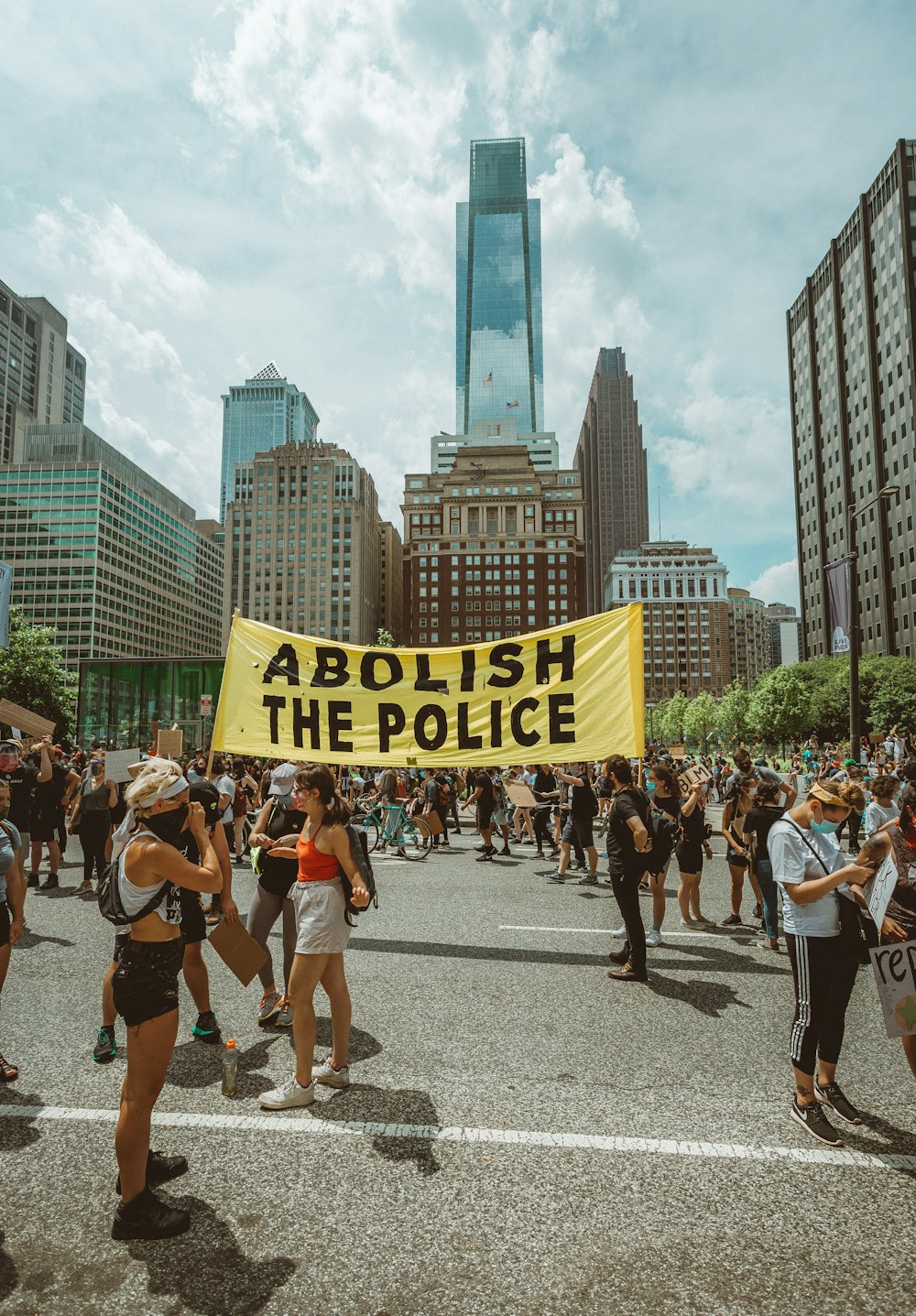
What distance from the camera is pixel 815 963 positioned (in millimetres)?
4277

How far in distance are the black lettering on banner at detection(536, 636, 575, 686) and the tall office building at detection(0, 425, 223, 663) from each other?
131150mm

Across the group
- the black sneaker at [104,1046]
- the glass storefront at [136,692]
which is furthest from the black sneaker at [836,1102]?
the glass storefront at [136,692]

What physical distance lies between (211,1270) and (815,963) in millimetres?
3514

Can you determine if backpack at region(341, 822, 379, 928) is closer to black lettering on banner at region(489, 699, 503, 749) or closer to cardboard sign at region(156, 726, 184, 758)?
black lettering on banner at region(489, 699, 503, 749)

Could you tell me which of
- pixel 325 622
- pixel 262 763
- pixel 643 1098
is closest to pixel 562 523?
pixel 325 622

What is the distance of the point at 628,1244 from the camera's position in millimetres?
3154

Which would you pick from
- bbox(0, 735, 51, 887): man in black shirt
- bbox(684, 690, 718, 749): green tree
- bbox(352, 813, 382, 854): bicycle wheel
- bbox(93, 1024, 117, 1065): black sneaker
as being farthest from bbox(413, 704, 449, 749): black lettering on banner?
bbox(684, 690, 718, 749): green tree

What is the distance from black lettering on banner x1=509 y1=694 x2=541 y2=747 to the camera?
26.6ft

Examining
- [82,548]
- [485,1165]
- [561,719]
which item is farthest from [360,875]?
[82,548]

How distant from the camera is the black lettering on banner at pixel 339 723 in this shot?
844 cm

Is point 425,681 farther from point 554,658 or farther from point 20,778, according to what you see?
point 20,778

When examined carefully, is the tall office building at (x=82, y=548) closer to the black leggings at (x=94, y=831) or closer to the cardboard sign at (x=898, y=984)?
the black leggings at (x=94, y=831)

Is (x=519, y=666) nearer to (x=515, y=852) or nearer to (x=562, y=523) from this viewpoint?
(x=515, y=852)

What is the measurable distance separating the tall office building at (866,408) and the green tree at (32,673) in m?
73.1
